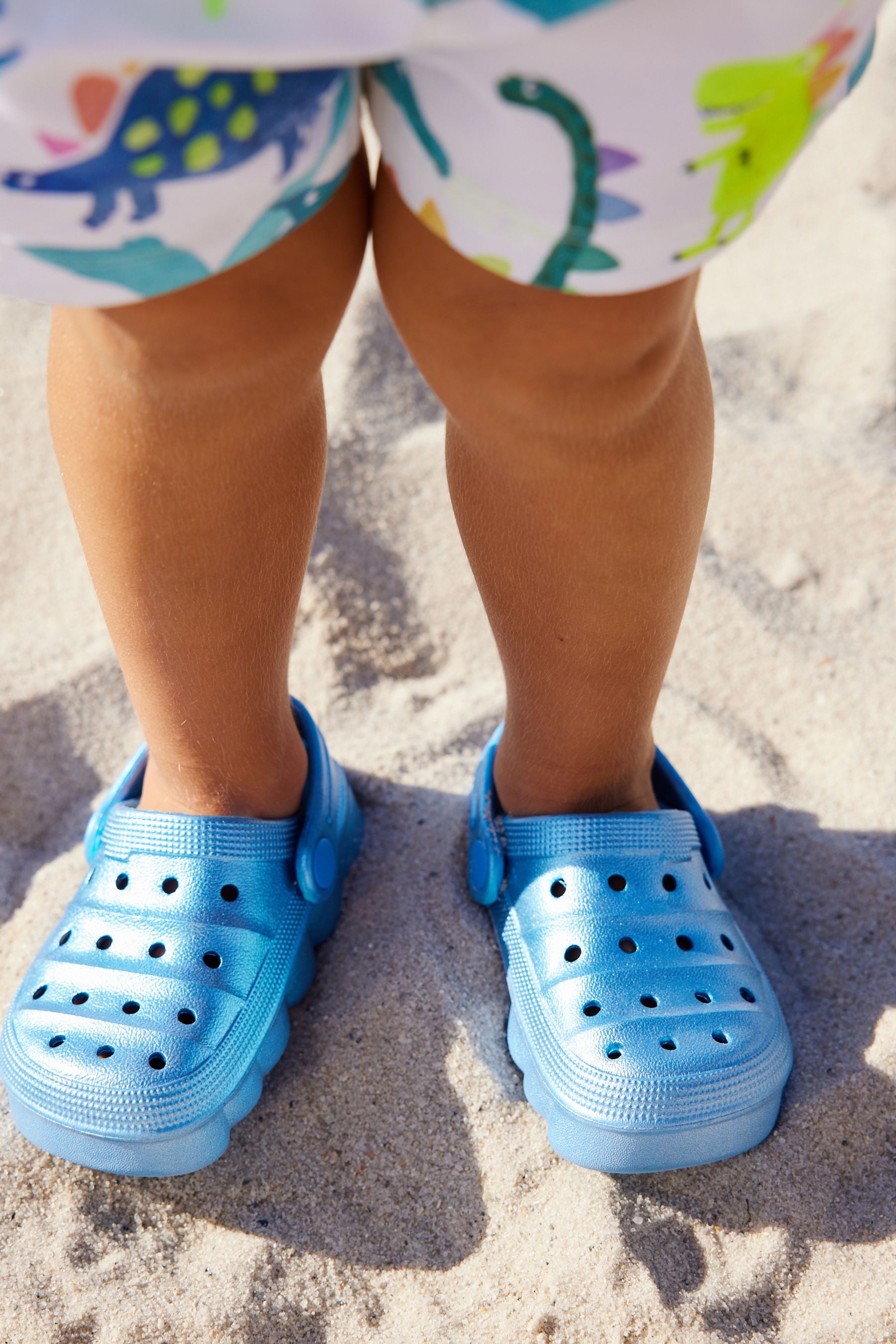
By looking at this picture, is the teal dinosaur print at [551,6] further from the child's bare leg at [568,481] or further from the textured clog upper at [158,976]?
the textured clog upper at [158,976]

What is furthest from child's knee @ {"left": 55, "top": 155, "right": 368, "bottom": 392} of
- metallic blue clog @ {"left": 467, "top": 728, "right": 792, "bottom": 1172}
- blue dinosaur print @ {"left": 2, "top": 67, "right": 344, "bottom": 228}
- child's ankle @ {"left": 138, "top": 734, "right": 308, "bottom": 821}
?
metallic blue clog @ {"left": 467, "top": 728, "right": 792, "bottom": 1172}

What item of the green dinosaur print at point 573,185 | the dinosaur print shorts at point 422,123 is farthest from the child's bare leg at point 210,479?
the green dinosaur print at point 573,185

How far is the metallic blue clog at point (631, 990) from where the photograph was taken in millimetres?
813

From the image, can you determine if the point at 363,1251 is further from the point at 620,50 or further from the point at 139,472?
the point at 620,50

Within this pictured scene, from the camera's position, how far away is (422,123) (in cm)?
53

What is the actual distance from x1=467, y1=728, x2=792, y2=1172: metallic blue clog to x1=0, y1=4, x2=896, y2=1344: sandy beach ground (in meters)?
0.05

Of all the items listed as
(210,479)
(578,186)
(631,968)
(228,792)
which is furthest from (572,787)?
(578,186)

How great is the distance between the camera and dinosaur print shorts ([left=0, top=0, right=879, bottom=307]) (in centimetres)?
45

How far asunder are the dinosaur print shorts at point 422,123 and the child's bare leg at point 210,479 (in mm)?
105

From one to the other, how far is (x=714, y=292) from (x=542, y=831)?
116 cm

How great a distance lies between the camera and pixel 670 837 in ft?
3.11

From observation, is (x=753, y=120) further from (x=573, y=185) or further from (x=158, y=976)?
(x=158, y=976)

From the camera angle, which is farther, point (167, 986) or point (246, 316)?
point (167, 986)

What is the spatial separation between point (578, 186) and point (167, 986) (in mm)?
672
